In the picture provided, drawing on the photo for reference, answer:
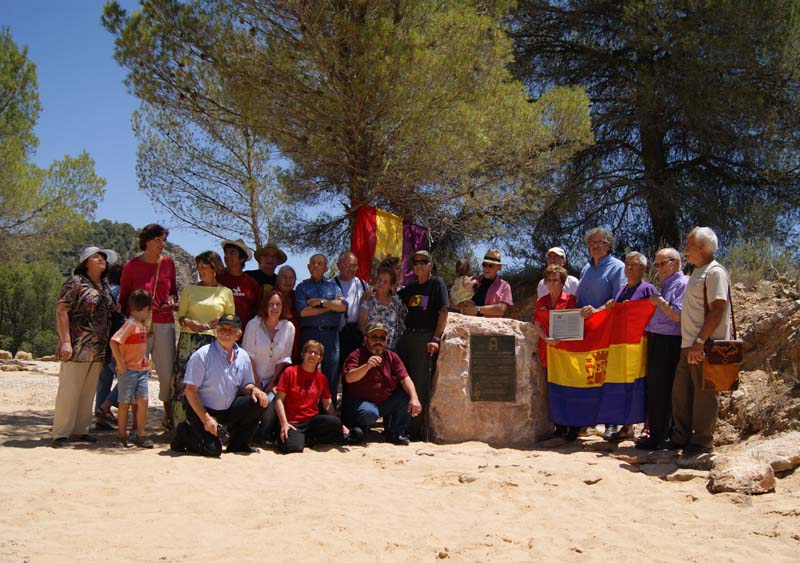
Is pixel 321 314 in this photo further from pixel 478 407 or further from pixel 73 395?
pixel 73 395

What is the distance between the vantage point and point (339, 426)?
19.2 feet

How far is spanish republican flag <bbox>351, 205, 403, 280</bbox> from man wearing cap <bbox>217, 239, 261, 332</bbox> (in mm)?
1925

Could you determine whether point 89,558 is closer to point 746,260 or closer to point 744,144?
point 746,260

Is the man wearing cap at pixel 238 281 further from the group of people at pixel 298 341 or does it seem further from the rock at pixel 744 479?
the rock at pixel 744 479

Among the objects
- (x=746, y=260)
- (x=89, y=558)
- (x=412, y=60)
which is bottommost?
(x=89, y=558)

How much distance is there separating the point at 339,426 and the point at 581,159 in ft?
24.9

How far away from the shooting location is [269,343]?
19.8 ft

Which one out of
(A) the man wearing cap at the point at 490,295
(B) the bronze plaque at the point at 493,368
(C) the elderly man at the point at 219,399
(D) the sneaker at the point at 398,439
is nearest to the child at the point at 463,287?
(A) the man wearing cap at the point at 490,295

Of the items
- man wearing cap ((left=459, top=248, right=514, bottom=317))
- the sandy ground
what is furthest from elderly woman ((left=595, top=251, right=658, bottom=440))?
the sandy ground

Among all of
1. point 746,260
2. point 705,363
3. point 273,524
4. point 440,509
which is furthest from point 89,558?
point 746,260

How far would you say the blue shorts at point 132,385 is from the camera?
220 inches

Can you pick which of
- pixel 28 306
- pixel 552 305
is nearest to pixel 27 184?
pixel 28 306

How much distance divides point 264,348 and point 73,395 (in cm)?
163

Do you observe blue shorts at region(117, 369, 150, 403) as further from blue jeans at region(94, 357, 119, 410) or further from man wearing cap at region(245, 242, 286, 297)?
man wearing cap at region(245, 242, 286, 297)
